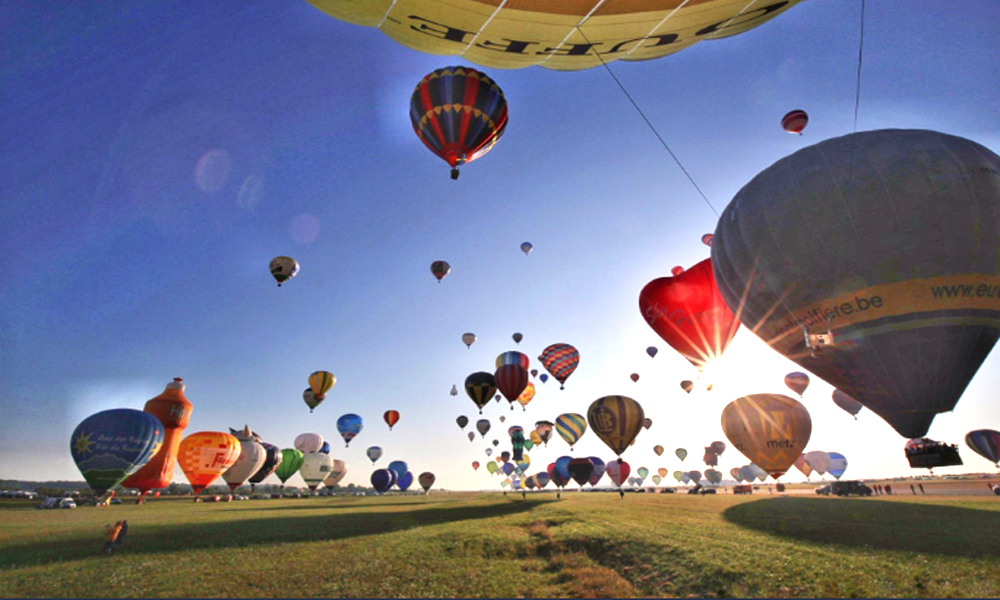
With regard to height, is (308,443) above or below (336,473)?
above

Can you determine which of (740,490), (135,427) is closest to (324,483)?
(135,427)

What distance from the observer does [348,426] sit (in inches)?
2279

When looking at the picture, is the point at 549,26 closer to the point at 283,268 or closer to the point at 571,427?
the point at 283,268

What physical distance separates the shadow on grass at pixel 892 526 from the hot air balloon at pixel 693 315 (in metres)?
7.38

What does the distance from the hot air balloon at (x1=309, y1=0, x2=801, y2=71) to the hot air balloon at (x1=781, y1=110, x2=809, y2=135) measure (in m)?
12.3

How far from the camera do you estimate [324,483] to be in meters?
63.0

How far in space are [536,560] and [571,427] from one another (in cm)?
3393

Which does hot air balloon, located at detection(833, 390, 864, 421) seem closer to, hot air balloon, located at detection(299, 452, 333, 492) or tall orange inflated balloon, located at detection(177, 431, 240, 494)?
tall orange inflated balloon, located at detection(177, 431, 240, 494)

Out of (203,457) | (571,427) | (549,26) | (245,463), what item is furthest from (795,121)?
(245,463)

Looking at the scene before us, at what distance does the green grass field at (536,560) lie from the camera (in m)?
8.03

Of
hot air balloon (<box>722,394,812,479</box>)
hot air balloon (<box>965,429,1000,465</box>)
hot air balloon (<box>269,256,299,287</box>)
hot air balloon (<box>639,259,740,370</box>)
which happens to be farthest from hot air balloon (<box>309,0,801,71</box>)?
hot air balloon (<box>965,429,1000,465</box>)

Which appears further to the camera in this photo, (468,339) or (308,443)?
(308,443)

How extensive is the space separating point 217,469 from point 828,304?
41807 millimetres

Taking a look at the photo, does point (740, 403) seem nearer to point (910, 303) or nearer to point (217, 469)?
point (910, 303)
